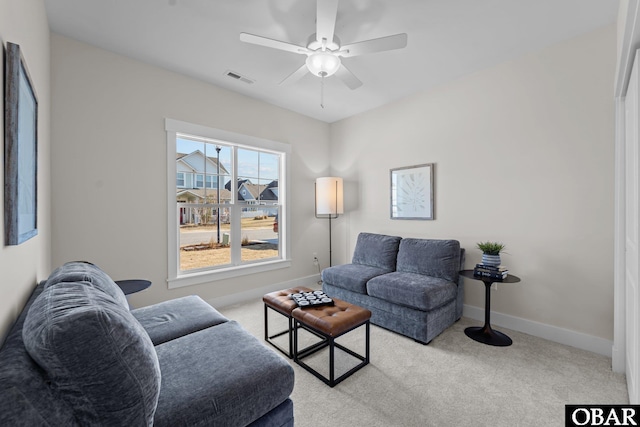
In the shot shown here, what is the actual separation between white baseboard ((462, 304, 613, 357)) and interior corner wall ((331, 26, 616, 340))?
0.15 feet

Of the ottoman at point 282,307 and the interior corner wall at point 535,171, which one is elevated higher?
the interior corner wall at point 535,171

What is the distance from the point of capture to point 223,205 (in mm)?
3596

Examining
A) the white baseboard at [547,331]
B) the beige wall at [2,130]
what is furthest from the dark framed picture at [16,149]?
the white baseboard at [547,331]

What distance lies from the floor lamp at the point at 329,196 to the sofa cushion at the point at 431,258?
1254 millimetres

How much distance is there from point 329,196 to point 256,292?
5.71 feet

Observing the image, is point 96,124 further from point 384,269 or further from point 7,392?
point 384,269

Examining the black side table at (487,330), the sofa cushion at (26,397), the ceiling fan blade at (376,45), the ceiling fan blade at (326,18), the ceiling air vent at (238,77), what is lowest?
the black side table at (487,330)

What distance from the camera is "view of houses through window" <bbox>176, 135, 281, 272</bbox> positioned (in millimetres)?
3287

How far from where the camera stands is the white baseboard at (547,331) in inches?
90.6

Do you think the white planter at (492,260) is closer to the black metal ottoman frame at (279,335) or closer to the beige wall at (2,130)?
the black metal ottoman frame at (279,335)

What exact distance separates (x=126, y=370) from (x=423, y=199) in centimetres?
332

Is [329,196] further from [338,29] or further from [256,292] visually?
[338,29]

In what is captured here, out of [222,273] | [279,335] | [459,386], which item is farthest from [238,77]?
[459,386]

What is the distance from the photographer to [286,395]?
129 centimetres
